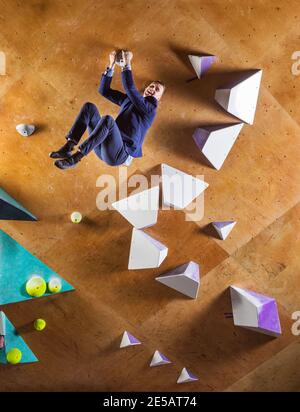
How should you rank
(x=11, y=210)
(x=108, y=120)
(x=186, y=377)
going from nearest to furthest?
(x=108, y=120) < (x=11, y=210) < (x=186, y=377)

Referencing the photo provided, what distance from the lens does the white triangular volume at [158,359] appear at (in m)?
3.87

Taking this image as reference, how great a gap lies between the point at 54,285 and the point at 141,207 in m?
1.09

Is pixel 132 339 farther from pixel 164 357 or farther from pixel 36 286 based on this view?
pixel 36 286

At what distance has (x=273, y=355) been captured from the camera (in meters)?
3.94

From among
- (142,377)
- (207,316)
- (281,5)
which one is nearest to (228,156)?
(281,5)

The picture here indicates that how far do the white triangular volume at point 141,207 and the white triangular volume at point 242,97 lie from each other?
3.09 feet

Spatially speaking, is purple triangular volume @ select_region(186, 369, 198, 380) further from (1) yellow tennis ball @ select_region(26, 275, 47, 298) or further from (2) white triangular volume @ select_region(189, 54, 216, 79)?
(2) white triangular volume @ select_region(189, 54, 216, 79)

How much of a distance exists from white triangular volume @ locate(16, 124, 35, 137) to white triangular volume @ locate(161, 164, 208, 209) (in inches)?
46.1

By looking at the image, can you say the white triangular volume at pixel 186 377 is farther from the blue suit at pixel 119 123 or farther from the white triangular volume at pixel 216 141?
the blue suit at pixel 119 123

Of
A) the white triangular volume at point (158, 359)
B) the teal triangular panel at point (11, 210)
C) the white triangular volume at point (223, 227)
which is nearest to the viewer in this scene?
the teal triangular panel at point (11, 210)

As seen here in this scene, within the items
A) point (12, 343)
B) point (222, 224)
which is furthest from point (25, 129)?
point (12, 343)

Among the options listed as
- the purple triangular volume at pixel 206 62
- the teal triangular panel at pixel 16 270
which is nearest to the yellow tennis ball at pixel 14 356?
the teal triangular panel at pixel 16 270

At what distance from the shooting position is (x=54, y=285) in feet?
12.1

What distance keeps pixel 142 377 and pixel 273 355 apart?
1321mm
